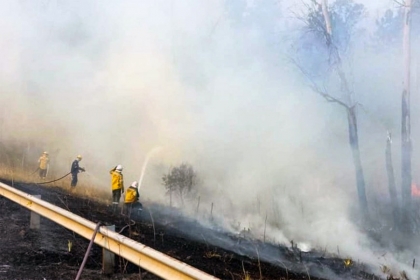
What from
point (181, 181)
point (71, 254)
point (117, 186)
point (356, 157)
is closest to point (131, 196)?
point (117, 186)

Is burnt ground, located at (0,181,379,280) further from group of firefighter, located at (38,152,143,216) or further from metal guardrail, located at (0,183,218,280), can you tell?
group of firefighter, located at (38,152,143,216)

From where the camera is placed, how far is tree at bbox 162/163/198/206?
17609 millimetres

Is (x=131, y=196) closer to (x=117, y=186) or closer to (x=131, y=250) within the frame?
Answer: (x=117, y=186)

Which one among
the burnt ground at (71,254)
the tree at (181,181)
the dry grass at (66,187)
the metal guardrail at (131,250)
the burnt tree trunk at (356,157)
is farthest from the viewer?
the tree at (181,181)

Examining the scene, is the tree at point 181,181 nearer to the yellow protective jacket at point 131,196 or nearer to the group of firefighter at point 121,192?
the group of firefighter at point 121,192

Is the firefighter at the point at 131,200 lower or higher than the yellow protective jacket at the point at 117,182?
lower

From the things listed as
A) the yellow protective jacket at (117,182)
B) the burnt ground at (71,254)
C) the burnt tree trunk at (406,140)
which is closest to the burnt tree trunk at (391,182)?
the burnt tree trunk at (406,140)

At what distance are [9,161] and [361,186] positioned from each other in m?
14.6

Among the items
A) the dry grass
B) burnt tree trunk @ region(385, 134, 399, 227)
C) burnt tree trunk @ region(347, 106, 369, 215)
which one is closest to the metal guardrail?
the dry grass

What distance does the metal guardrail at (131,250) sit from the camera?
264 cm

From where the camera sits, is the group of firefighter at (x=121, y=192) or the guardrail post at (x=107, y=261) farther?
the group of firefighter at (x=121, y=192)

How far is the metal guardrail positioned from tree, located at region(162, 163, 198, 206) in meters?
12.9

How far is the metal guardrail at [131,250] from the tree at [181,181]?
12.9 meters

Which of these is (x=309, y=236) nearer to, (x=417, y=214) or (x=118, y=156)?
(x=417, y=214)
